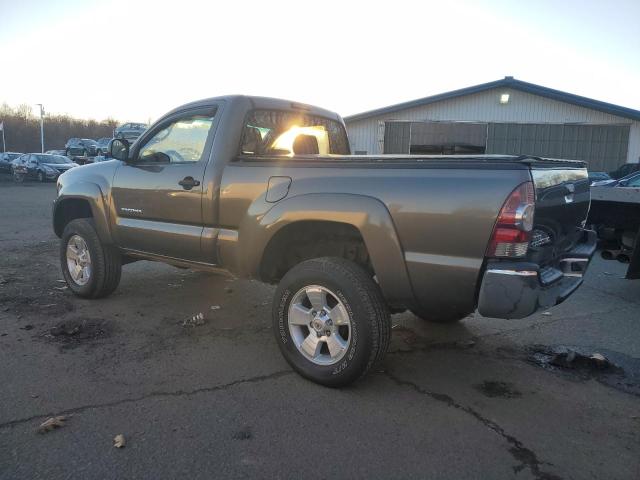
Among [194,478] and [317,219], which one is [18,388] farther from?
[317,219]

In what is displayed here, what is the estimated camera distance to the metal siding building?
23281mm

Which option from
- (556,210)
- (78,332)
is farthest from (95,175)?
(556,210)

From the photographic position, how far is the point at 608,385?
3637mm

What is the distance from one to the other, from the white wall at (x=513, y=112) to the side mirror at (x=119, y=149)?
63.8 ft

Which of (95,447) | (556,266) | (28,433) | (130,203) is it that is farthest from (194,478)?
(130,203)

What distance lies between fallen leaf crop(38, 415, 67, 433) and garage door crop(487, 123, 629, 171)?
2363 cm

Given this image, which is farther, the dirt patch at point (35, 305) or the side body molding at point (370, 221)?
the dirt patch at point (35, 305)

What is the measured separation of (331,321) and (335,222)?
0.68 metres

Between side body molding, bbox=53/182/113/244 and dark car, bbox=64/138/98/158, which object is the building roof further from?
dark car, bbox=64/138/98/158

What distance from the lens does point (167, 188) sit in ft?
14.8

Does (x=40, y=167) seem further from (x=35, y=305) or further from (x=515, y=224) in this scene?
(x=515, y=224)

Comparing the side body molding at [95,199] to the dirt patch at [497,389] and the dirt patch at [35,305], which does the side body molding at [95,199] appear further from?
the dirt patch at [497,389]

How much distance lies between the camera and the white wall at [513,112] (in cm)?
2328

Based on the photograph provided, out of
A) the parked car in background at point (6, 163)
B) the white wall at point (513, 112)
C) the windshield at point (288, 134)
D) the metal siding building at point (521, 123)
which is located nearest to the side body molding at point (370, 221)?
the windshield at point (288, 134)
